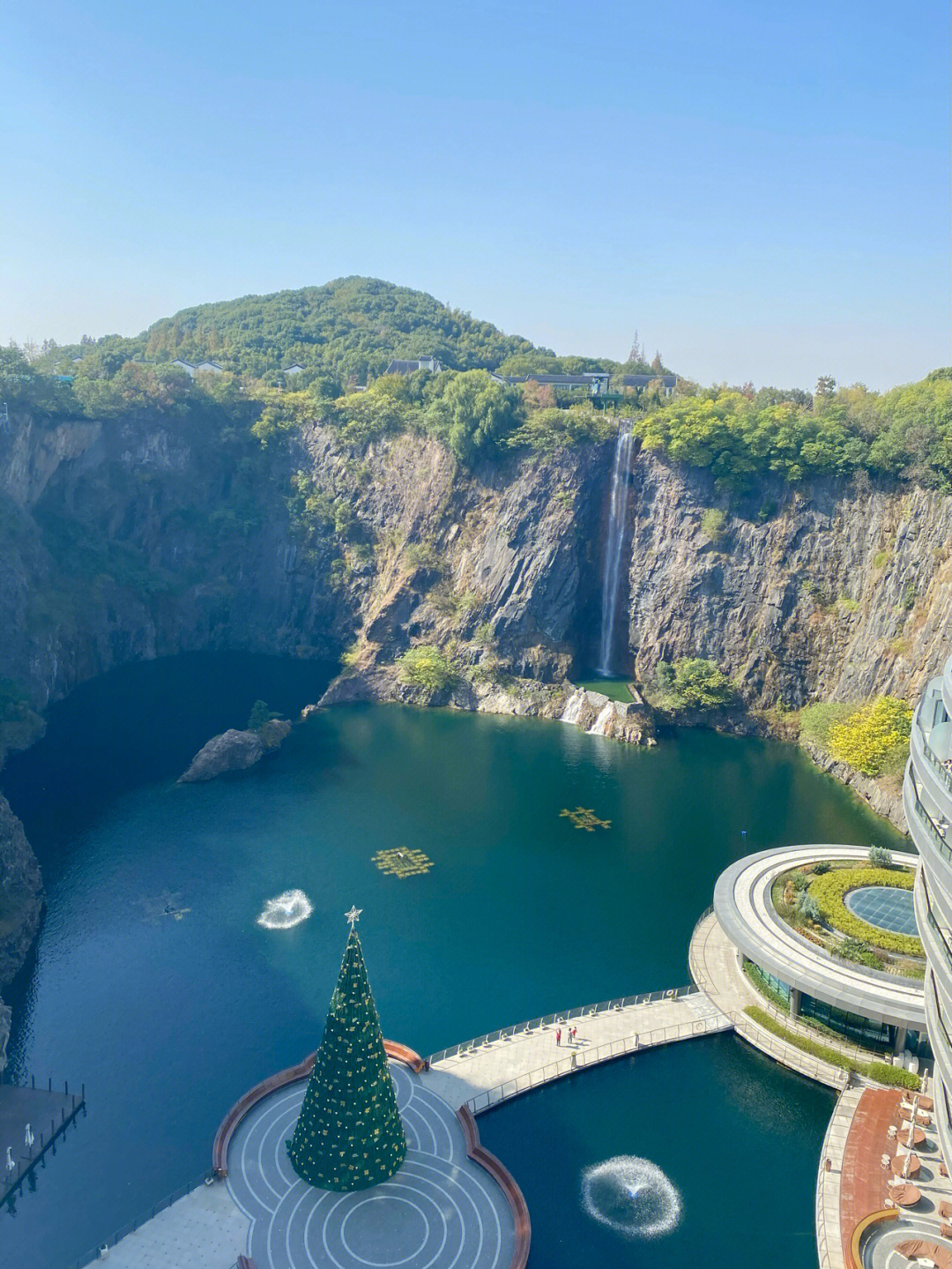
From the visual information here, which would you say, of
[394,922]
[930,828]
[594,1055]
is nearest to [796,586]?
[394,922]

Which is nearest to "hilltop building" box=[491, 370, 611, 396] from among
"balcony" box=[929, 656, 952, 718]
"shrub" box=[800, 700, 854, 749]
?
"shrub" box=[800, 700, 854, 749]

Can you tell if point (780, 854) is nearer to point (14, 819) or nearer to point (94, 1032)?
point (94, 1032)

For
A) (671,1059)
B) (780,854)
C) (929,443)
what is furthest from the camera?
(929,443)

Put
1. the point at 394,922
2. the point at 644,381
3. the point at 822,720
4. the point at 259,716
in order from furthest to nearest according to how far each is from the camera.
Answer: the point at 644,381 → the point at 822,720 → the point at 259,716 → the point at 394,922

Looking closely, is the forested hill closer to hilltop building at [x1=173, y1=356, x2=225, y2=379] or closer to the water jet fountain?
hilltop building at [x1=173, y1=356, x2=225, y2=379]

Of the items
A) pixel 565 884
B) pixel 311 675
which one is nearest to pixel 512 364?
pixel 311 675

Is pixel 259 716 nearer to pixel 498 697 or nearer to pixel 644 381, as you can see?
pixel 498 697

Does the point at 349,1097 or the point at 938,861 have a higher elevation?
the point at 938,861
